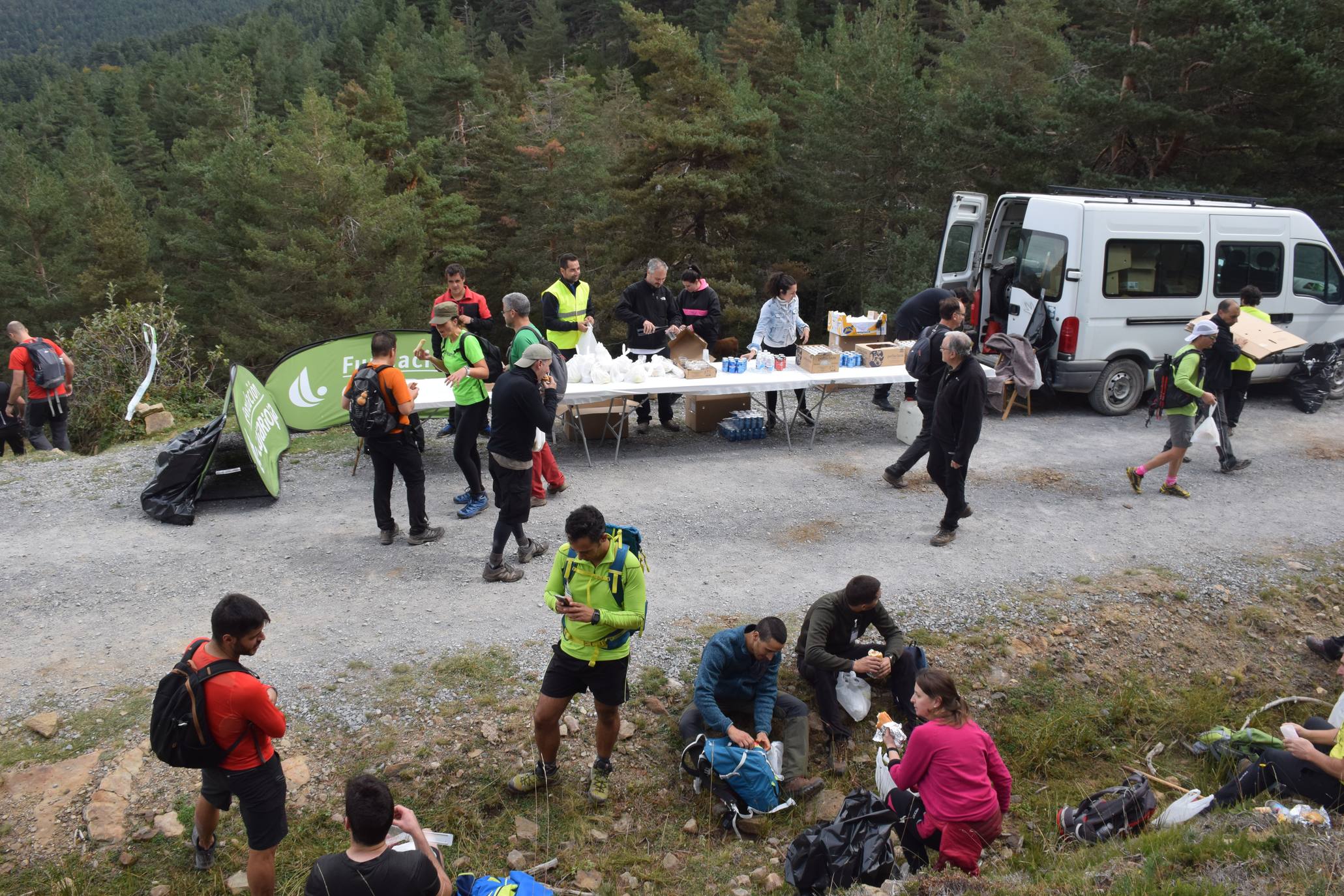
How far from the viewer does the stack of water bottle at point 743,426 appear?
1009cm

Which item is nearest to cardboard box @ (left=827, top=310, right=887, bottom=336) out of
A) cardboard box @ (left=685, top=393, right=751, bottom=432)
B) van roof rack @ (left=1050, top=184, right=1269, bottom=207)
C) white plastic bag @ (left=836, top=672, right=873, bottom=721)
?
cardboard box @ (left=685, top=393, right=751, bottom=432)

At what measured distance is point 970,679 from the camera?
6.01 meters

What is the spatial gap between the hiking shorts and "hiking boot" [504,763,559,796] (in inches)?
249

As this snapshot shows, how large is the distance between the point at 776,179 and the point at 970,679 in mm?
22080

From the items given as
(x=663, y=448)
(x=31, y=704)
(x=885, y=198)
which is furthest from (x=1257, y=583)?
(x=885, y=198)

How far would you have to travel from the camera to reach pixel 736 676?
5340 millimetres

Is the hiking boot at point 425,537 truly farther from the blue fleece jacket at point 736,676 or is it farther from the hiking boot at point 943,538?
the hiking boot at point 943,538

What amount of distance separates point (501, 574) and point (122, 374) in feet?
26.8

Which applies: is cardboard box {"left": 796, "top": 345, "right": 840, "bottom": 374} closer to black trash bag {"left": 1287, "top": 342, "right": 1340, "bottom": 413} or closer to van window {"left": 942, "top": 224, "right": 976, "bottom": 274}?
van window {"left": 942, "top": 224, "right": 976, "bottom": 274}

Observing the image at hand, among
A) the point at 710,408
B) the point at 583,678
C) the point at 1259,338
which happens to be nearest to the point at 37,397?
the point at 710,408

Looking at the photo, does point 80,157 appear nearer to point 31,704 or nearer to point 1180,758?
point 31,704

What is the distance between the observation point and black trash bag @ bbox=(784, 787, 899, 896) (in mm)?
4273

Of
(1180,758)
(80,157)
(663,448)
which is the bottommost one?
(1180,758)

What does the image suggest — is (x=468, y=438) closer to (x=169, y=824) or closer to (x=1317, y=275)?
(x=169, y=824)
